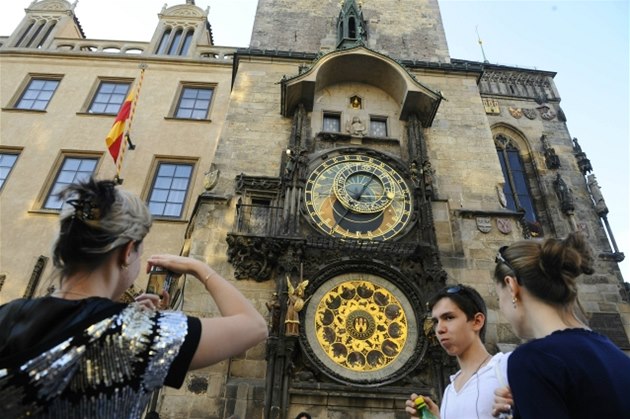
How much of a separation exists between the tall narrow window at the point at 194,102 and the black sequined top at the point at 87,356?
14.3 m

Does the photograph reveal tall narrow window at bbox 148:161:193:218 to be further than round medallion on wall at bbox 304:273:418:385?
Yes

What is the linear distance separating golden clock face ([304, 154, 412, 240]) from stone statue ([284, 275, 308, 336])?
1625 mm

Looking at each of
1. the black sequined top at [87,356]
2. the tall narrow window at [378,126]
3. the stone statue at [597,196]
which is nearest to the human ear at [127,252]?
the black sequined top at [87,356]

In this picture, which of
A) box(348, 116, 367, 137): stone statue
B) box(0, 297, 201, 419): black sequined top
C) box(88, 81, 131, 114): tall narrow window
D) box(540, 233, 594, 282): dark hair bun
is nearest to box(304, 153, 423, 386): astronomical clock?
box(348, 116, 367, 137): stone statue

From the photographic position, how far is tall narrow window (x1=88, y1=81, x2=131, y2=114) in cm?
1511

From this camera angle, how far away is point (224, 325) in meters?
1.54

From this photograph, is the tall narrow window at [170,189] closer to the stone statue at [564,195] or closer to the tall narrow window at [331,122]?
the tall narrow window at [331,122]

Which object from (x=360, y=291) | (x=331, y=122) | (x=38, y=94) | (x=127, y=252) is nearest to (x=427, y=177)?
(x=331, y=122)

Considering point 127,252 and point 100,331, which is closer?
point 100,331

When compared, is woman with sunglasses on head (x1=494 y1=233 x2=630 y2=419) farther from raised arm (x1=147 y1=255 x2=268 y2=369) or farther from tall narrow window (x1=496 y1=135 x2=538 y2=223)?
tall narrow window (x1=496 y1=135 x2=538 y2=223)

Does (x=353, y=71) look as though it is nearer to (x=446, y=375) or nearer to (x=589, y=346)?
(x=446, y=375)

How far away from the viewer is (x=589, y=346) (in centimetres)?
165

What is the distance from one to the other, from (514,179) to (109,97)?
50.4ft

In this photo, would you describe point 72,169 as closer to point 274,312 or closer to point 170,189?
point 170,189
